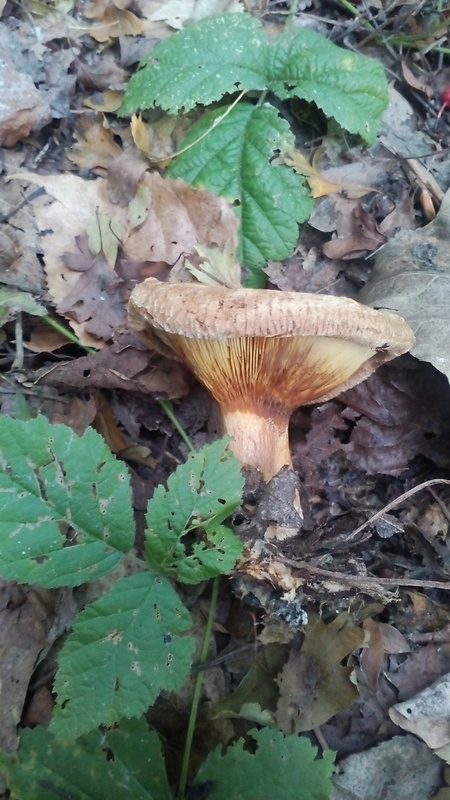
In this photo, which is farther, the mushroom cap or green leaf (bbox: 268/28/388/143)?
green leaf (bbox: 268/28/388/143)

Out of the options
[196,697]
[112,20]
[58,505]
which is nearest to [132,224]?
[112,20]

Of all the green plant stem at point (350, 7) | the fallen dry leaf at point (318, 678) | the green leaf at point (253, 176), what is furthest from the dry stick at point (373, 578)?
the green plant stem at point (350, 7)

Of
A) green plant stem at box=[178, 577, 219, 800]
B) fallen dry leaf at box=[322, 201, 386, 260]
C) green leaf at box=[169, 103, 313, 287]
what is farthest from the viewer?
fallen dry leaf at box=[322, 201, 386, 260]

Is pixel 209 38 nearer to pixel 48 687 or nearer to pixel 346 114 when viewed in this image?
pixel 346 114

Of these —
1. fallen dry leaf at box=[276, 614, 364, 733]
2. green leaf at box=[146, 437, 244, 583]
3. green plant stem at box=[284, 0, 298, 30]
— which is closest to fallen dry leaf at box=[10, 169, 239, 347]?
green leaf at box=[146, 437, 244, 583]

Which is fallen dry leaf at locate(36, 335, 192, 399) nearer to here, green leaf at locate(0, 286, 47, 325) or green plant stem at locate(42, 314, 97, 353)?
green plant stem at locate(42, 314, 97, 353)

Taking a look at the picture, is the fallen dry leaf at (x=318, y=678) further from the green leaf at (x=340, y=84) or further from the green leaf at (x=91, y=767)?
the green leaf at (x=340, y=84)
